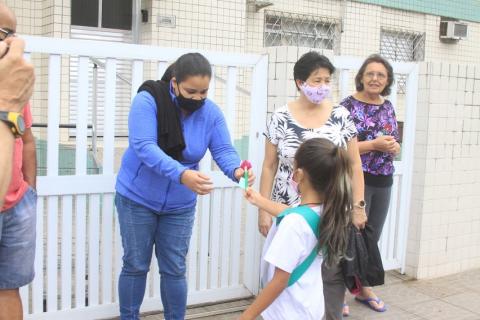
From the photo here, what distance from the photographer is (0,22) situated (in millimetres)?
2309

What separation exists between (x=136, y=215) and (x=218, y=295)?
54.1 inches

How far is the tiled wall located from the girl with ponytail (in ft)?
8.91

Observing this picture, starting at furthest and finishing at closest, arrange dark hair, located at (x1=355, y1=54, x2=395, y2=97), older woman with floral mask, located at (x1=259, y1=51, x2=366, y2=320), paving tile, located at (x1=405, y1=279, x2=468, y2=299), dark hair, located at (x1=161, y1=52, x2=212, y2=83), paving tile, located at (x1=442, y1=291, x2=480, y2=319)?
paving tile, located at (x1=405, y1=279, x2=468, y2=299) < paving tile, located at (x1=442, y1=291, x2=480, y2=319) < dark hair, located at (x1=355, y1=54, x2=395, y2=97) < older woman with floral mask, located at (x1=259, y1=51, x2=366, y2=320) < dark hair, located at (x1=161, y1=52, x2=212, y2=83)

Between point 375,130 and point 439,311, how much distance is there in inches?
61.0

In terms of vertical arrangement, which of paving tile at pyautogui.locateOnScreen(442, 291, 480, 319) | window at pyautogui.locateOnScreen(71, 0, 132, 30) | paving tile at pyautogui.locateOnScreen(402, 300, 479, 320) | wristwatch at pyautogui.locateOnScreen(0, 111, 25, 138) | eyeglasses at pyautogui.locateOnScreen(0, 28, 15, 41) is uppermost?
window at pyautogui.locateOnScreen(71, 0, 132, 30)

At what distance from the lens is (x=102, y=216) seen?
3.65 meters

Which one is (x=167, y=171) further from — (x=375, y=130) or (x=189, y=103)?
(x=375, y=130)

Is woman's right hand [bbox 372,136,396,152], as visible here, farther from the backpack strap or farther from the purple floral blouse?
the backpack strap

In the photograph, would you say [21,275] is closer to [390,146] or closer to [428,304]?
[390,146]

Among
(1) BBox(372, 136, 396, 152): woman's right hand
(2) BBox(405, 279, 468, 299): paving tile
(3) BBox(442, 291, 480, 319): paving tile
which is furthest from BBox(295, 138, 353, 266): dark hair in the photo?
(2) BBox(405, 279, 468, 299): paving tile

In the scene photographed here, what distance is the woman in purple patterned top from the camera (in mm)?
3973

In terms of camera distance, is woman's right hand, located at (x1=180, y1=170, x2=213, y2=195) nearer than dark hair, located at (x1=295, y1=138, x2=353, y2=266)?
No

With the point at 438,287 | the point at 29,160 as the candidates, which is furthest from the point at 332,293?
the point at 438,287

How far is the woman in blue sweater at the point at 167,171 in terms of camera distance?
2.91 meters
